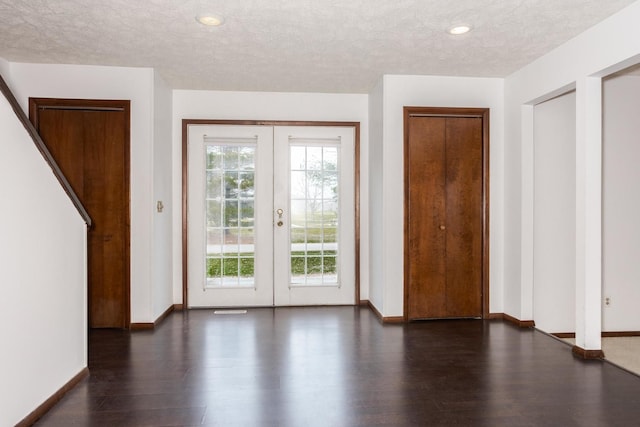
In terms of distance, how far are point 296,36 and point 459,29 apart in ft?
4.18

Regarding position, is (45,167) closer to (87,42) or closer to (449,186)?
(87,42)

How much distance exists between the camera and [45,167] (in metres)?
2.46

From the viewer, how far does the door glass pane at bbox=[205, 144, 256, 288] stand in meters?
4.92

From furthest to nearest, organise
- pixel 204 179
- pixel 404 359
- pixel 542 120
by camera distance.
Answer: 1. pixel 204 179
2. pixel 542 120
3. pixel 404 359

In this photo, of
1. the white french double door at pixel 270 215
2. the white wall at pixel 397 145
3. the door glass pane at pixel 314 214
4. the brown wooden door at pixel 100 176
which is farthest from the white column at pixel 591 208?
the brown wooden door at pixel 100 176

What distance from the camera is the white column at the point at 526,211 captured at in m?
4.16

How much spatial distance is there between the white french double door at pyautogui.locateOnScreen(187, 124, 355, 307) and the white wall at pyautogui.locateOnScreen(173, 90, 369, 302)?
0.13m

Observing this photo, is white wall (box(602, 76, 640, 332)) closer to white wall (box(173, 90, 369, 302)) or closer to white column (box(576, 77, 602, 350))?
white column (box(576, 77, 602, 350))

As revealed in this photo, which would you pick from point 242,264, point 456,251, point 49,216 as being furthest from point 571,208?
point 49,216

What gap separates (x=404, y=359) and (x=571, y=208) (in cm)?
246

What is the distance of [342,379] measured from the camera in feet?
9.35

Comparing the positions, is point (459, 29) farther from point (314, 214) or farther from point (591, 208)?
point (314, 214)

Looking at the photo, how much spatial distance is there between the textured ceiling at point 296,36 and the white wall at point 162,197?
320 mm

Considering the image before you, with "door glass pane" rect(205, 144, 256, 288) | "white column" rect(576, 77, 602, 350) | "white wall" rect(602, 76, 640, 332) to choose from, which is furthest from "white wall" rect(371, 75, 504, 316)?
"door glass pane" rect(205, 144, 256, 288)
